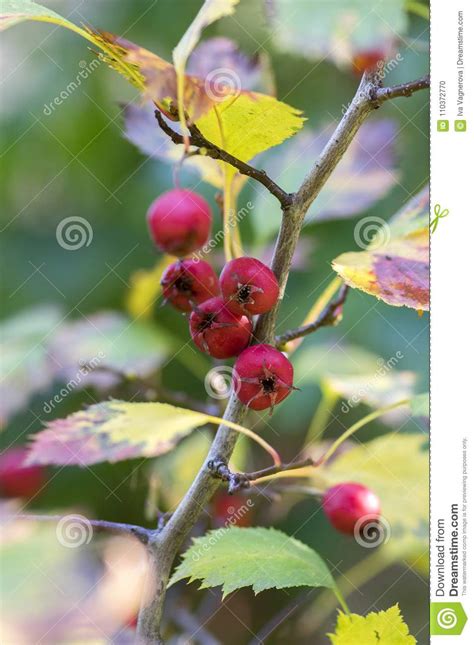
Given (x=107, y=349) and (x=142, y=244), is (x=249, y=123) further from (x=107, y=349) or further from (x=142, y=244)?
(x=142, y=244)

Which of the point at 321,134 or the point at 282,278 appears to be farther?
the point at 321,134

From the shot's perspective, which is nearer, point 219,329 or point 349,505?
point 219,329

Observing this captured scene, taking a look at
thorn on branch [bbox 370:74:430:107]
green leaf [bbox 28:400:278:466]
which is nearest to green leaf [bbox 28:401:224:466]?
green leaf [bbox 28:400:278:466]

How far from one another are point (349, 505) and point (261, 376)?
26cm

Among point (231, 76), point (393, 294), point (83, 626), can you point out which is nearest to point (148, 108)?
point (231, 76)

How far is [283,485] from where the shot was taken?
745 mm

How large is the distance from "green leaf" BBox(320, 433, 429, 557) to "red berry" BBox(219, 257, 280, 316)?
0.28 meters

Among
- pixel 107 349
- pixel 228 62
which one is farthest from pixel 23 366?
pixel 228 62

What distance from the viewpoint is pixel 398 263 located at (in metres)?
0.52

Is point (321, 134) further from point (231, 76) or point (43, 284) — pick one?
point (43, 284)

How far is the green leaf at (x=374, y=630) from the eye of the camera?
50 centimetres

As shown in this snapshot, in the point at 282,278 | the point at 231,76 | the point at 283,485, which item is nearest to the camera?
the point at 282,278
